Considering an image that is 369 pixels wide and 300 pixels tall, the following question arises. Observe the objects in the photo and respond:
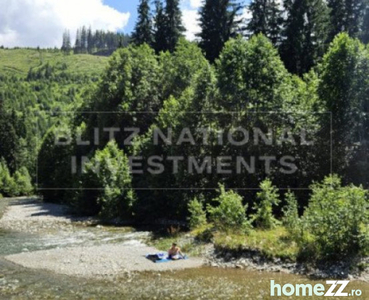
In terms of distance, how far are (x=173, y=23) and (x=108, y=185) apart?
39438mm

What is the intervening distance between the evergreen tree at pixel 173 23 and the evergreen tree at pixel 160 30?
719 mm

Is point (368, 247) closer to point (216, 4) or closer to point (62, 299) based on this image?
point (62, 299)

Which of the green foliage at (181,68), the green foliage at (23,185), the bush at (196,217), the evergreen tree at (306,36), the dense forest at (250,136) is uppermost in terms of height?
the evergreen tree at (306,36)

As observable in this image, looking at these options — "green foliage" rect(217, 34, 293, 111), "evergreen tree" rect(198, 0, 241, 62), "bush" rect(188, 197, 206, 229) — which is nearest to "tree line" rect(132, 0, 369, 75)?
"evergreen tree" rect(198, 0, 241, 62)

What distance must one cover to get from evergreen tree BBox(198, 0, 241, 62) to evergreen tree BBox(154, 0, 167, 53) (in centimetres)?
915

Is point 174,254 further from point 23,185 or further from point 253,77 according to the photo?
point 23,185

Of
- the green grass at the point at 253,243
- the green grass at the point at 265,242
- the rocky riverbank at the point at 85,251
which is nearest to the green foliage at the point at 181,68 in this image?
the rocky riverbank at the point at 85,251

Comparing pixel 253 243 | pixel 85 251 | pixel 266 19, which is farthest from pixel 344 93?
pixel 266 19

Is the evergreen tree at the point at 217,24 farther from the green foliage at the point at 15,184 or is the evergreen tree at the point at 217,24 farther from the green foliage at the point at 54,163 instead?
the green foliage at the point at 15,184

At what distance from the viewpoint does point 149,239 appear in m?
35.6

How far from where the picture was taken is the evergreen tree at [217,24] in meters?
70.4

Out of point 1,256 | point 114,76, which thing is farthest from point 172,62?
point 1,256

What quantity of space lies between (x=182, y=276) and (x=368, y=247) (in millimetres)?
10482

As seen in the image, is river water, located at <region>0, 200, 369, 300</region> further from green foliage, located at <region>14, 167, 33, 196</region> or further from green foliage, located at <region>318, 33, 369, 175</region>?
green foliage, located at <region>14, 167, 33, 196</region>
